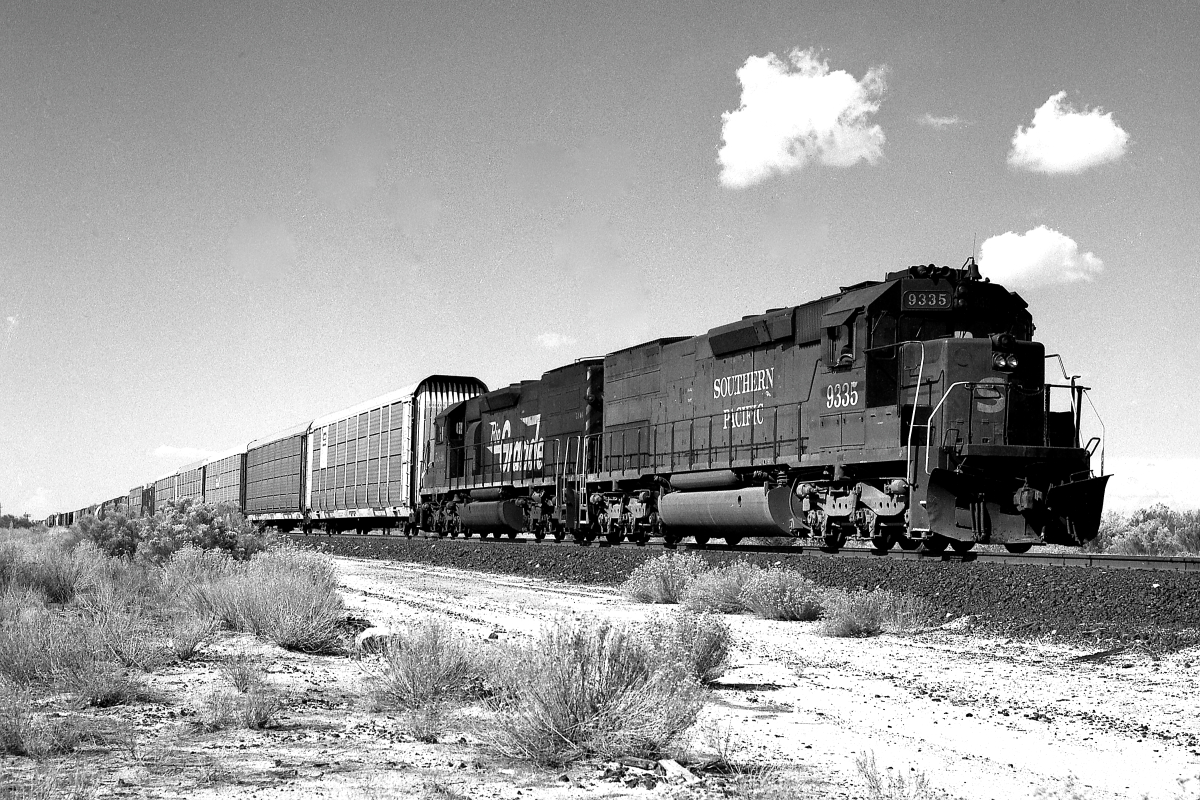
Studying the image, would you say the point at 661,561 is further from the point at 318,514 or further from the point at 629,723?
the point at 318,514

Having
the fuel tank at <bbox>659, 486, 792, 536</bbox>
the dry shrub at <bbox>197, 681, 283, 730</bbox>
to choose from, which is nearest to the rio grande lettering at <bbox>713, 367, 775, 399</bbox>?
the fuel tank at <bbox>659, 486, 792, 536</bbox>

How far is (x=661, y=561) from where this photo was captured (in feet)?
43.6

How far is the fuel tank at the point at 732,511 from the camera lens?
1580cm

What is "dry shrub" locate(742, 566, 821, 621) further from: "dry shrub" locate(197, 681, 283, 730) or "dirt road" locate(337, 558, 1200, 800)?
"dry shrub" locate(197, 681, 283, 730)

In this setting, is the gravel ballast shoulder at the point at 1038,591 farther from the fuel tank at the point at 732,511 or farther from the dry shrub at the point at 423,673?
the dry shrub at the point at 423,673

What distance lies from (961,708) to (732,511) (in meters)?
9.90

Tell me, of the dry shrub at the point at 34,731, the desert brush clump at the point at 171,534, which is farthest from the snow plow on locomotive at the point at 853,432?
the dry shrub at the point at 34,731

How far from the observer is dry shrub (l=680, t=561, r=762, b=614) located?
1200 cm

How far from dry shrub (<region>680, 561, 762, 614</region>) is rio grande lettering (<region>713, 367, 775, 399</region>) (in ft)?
17.1

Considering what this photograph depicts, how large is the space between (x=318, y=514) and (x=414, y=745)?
3237cm

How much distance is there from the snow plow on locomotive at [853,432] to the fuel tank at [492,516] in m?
2.51

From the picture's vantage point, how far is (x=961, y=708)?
666 cm

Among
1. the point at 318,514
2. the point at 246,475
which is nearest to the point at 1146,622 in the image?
the point at 318,514

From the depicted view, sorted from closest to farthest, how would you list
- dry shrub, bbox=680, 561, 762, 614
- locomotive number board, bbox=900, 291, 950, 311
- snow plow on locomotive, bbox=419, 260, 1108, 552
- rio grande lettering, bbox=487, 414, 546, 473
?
dry shrub, bbox=680, 561, 762, 614 < snow plow on locomotive, bbox=419, 260, 1108, 552 < locomotive number board, bbox=900, 291, 950, 311 < rio grande lettering, bbox=487, 414, 546, 473
